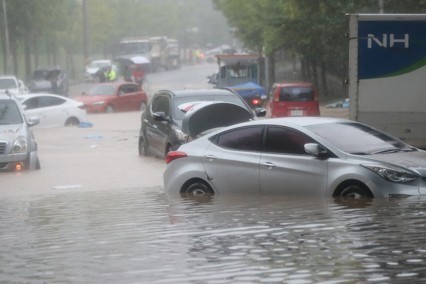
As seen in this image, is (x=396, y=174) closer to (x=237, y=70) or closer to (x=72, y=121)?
(x=72, y=121)

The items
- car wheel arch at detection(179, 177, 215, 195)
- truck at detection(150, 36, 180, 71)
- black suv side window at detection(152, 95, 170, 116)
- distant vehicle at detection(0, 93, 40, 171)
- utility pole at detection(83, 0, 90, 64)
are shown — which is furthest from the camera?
truck at detection(150, 36, 180, 71)

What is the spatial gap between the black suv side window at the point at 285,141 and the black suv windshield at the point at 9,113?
9930 millimetres

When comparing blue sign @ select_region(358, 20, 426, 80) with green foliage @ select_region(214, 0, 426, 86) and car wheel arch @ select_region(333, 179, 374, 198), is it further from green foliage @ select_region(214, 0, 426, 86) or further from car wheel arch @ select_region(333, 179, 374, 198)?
green foliage @ select_region(214, 0, 426, 86)

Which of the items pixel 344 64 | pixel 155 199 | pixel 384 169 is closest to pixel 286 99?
pixel 344 64

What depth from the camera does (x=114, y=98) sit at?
45.4 metres

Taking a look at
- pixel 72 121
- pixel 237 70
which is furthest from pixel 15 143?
pixel 237 70

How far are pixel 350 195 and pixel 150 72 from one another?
84.3m

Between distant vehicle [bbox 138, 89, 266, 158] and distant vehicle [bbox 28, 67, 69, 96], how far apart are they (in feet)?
110

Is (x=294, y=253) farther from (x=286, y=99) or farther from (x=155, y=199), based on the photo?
(x=286, y=99)

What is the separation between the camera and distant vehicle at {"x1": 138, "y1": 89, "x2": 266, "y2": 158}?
21203 millimetres

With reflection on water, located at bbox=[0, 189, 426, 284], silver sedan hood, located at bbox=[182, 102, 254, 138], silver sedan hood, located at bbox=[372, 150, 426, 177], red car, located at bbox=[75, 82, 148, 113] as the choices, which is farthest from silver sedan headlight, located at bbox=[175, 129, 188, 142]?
red car, located at bbox=[75, 82, 148, 113]

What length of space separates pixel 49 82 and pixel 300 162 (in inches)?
1837

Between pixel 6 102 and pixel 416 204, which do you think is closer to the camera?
pixel 416 204

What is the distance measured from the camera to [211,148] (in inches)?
548
